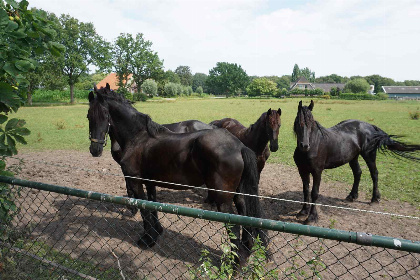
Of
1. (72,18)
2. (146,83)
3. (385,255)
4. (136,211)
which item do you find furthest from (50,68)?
(385,255)

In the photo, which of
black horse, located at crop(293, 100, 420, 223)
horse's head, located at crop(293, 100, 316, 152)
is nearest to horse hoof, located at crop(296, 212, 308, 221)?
black horse, located at crop(293, 100, 420, 223)

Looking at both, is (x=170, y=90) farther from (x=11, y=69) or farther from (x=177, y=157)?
(x=11, y=69)

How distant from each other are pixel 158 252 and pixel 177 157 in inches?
61.1

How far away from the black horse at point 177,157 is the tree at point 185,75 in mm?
132579

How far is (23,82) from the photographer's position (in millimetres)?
2738

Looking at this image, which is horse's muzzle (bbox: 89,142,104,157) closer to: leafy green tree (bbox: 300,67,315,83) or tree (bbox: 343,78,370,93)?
tree (bbox: 343,78,370,93)

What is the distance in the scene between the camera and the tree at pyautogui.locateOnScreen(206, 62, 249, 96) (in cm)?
11381

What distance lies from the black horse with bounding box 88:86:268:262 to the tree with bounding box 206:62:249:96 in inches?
4350

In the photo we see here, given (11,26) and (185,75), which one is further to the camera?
(185,75)

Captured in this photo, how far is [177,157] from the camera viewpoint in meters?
4.23

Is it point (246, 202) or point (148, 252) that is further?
point (148, 252)

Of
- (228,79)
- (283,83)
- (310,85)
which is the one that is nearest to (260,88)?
(228,79)

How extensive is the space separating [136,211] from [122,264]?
78.2 inches

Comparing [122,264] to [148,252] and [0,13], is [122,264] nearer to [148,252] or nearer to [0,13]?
[148,252]
